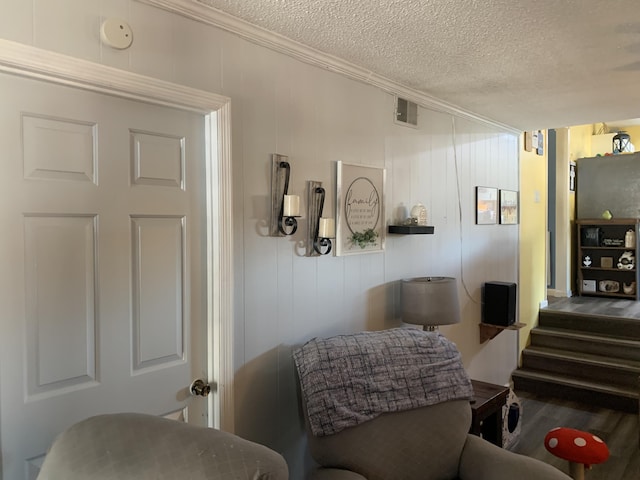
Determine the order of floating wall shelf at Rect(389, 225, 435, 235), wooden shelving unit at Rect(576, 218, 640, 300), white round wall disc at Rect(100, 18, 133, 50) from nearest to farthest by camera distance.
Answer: white round wall disc at Rect(100, 18, 133, 50)
floating wall shelf at Rect(389, 225, 435, 235)
wooden shelving unit at Rect(576, 218, 640, 300)

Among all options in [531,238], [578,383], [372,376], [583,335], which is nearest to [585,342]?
[583,335]

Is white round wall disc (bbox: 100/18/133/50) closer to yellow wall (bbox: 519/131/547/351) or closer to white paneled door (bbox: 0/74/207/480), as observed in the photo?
white paneled door (bbox: 0/74/207/480)

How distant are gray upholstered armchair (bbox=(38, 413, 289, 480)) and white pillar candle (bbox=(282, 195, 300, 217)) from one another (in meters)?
1.05

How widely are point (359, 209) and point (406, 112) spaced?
77 centimetres

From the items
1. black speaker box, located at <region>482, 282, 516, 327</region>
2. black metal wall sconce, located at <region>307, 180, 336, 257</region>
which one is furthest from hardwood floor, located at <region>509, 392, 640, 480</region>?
black metal wall sconce, located at <region>307, 180, 336, 257</region>

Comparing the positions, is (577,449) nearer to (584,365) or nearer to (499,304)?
(499,304)

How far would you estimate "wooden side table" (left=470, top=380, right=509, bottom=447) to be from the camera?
7.94 ft

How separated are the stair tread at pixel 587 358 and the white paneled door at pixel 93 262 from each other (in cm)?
375

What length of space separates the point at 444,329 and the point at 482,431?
72 cm

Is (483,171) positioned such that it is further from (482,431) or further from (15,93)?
(15,93)

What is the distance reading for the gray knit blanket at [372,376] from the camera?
181 cm

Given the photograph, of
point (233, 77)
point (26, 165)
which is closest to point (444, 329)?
point (233, 77)

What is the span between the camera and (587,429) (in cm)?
350

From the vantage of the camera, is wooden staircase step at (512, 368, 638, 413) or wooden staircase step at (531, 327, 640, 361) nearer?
wooden staircase step at (512, 368, 638, 413)
